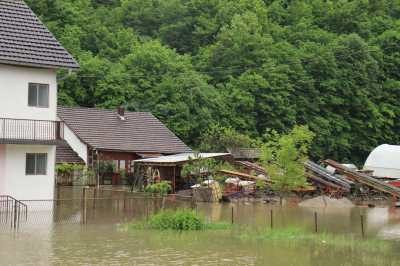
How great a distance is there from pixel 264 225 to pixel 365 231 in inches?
154

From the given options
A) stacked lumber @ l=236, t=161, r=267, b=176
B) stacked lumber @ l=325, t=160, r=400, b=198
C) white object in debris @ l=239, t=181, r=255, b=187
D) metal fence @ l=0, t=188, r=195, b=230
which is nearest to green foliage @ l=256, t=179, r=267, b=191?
white object in debris @ l=239, t=181, r=255, b=187

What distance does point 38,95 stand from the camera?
33.0 metres

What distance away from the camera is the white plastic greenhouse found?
54125 millimetres

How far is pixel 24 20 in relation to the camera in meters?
34.2

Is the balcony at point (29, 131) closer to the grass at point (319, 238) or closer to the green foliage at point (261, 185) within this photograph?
the grass at point (319, 238)

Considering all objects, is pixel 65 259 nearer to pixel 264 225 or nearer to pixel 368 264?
pixel 368 264

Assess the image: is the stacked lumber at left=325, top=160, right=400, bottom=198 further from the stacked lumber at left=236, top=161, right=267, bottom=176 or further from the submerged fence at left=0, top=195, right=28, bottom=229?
the submerged fence at left=0, top=195, right=28, bottom=229

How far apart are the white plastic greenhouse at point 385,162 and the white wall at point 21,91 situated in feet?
99.6

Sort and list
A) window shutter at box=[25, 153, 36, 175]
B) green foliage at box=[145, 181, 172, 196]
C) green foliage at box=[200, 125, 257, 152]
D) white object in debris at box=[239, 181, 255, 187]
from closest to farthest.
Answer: window shutter at box=[25, 153, 36, 175]
green foliage at box=[145, 181, 172, 196]
white object in debris at box=[239, 181, 255, 187]
green foliage at box=[200, 125, 257, 152]

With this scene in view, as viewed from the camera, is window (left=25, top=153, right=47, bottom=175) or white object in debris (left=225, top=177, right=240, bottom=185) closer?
window (left=25, top=153, right=47, bottom=175)

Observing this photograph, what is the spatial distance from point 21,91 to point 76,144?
1840 cm

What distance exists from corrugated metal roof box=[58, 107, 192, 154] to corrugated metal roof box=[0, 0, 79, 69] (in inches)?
619

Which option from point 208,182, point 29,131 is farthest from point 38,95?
point 208,182

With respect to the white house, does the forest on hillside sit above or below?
above
